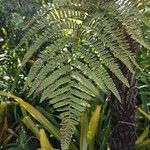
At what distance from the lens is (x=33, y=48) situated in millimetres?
1065

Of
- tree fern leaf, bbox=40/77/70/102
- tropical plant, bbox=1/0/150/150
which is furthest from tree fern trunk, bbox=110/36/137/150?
tree fern leaf, bbox=40/77/70/102

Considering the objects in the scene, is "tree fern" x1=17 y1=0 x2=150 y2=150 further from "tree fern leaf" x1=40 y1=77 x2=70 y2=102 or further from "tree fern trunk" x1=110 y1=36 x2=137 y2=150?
"tree fern trunk" x1=110 y1=36 x2=137 y2=150

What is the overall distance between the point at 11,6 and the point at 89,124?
1148 millimetres

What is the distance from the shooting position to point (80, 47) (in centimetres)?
105

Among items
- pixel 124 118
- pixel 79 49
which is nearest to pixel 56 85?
pixel 79 49

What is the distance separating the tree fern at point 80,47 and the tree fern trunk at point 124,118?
66cm

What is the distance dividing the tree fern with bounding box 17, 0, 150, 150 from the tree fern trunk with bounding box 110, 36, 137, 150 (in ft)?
2.18

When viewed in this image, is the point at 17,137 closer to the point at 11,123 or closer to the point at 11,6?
the point at 11,123

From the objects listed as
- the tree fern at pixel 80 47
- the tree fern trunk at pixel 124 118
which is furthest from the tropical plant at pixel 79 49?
the tree fern trunk at pixel 124 118

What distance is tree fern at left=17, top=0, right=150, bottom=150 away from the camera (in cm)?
99

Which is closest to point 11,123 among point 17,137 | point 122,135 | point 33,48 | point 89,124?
point 17,137

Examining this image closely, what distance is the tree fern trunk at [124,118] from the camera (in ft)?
5.90

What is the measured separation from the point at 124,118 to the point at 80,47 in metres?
0.91

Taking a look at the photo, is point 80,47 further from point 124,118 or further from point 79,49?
point 124,118
